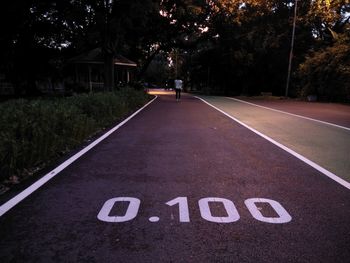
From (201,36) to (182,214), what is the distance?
44.4 metres

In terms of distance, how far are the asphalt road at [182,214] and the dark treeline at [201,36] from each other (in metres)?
17.1

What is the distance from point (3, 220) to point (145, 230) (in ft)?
5.35

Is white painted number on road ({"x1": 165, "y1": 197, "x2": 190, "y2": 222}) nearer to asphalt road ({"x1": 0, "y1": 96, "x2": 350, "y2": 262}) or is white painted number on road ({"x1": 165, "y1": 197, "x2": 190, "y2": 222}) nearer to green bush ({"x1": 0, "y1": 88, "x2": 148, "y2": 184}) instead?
asphalt road ({"x1": 0, "y1": 96, "x2": 350, "y2": 262})

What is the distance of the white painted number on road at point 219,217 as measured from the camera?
4420mm

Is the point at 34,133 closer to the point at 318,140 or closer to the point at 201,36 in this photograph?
the point at 318,140

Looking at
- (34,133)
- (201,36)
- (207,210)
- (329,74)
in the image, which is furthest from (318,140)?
(201,36)

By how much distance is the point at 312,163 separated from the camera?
756 centimetres

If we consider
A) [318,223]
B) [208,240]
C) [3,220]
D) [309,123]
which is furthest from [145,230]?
[309,123]

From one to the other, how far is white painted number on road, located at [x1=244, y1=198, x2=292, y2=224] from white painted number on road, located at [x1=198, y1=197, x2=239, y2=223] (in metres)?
0.21

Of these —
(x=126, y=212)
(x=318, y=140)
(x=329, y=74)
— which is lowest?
(x=318, y=140)

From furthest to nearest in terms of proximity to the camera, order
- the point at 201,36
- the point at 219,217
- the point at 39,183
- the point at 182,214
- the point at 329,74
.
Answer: the point at 201,36 < the point at 329,74 < the point at 39,183 < the point at 182,214 < the point at 219,217

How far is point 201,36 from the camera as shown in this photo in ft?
155

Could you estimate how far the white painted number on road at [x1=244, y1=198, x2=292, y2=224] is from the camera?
4.41 metres

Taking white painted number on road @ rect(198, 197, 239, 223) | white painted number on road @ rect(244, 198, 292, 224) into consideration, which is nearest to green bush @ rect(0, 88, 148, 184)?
white painted number on road @ rect(198, 197, 239, 223)
